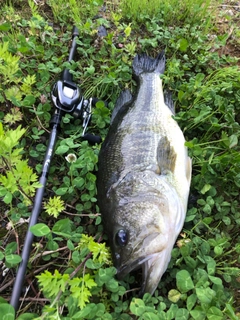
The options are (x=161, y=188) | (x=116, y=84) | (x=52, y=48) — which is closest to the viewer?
(x=161, y=188)

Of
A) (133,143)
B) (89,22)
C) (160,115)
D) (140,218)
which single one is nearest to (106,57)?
(89,22)

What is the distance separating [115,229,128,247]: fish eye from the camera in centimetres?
225

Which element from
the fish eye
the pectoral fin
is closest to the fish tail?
the pectoral fin

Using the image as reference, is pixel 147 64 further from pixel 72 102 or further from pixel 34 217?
pixel 34 217

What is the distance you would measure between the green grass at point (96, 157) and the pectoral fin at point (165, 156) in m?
0.19

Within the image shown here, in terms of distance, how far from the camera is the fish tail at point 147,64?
3.43 m

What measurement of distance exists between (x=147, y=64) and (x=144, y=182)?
158 cm

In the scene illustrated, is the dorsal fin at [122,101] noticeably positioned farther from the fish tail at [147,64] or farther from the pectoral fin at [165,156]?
the pectoral fin at [165,156]

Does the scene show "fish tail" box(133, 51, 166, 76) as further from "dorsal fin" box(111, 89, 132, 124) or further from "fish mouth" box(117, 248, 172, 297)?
"fish mouth" box(117, 248, 172, 297)

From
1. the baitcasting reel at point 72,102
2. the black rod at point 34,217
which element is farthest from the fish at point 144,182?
the black rod at point 34,217

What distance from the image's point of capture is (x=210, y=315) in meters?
2.05

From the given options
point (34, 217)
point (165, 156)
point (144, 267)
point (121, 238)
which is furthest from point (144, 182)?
point (34, 217)

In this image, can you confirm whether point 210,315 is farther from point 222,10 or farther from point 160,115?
point 222,10

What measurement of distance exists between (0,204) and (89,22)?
2.43 meters
